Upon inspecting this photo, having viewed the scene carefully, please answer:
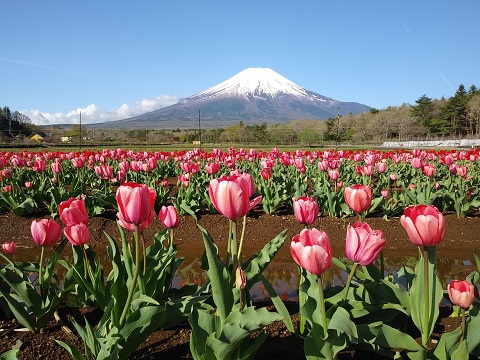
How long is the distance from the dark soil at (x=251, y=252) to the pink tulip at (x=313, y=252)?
2.24 ft

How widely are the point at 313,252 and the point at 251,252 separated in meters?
4.08

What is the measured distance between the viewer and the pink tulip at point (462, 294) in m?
1.96

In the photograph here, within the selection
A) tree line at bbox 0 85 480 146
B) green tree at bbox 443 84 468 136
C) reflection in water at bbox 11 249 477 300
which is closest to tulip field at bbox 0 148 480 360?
reflection in water at bbox 11 249 477 300

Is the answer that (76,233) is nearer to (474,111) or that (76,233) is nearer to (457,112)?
(474,111)

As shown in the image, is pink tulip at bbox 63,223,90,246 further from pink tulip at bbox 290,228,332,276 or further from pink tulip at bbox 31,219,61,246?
pink tulip at bbox 290,228,332,276

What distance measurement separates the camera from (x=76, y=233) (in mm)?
2357

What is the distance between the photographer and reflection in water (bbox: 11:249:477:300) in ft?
14.7

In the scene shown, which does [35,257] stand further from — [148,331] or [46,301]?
[148,331]

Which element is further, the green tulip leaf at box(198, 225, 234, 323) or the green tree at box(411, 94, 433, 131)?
the green tree at box(411, 94, 433, 131)

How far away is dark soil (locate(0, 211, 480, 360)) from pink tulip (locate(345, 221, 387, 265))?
67cm

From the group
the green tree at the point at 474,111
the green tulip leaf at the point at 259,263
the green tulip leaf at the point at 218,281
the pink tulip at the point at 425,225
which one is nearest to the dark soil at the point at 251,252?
the green tulip leaf at the point at 259,263

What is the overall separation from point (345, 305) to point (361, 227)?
19.9 inches

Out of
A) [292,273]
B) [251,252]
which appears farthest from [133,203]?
[251,252]

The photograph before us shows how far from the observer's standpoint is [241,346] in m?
2.02
